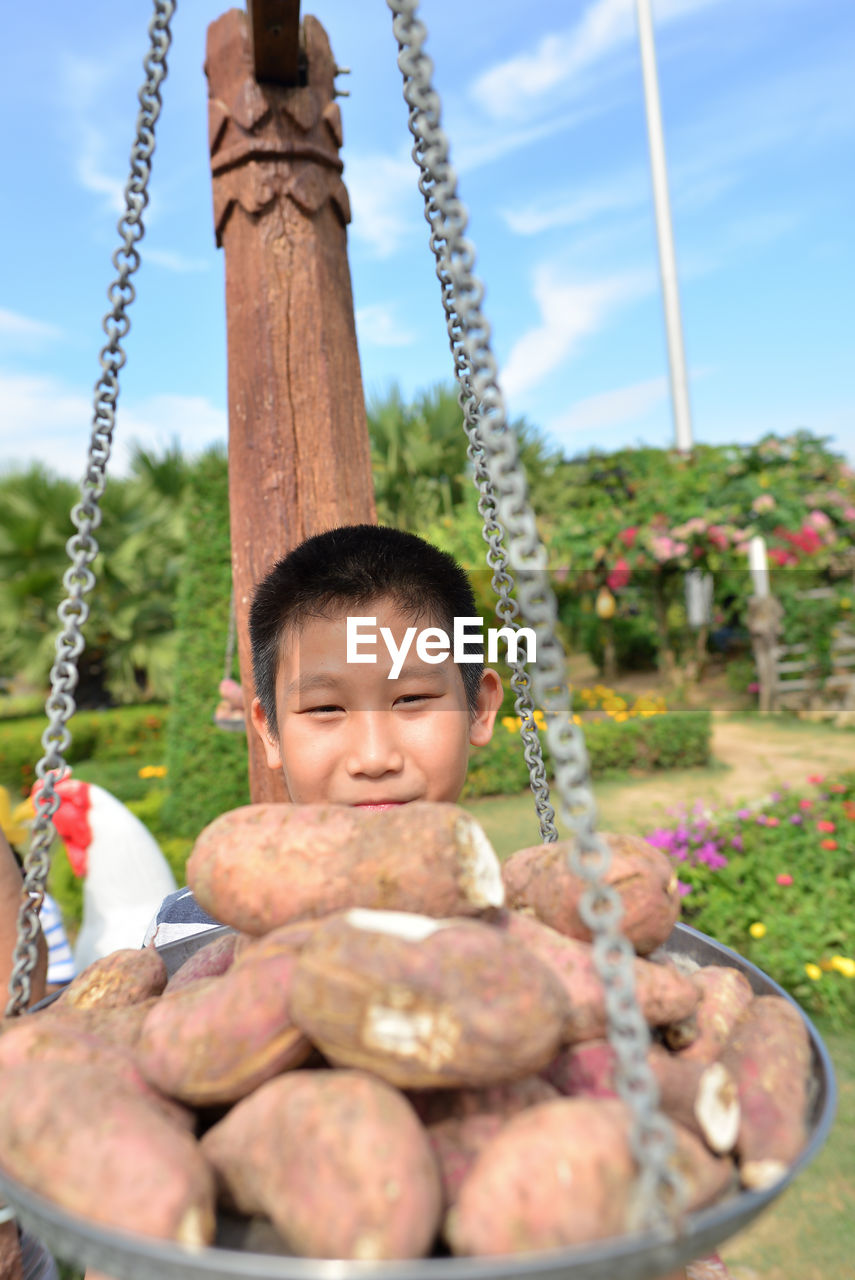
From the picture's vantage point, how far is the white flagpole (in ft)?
45.7

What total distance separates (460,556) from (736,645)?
5065 millimetres

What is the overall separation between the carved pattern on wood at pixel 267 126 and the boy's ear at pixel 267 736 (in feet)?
4.01

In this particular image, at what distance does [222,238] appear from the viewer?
2166 mm

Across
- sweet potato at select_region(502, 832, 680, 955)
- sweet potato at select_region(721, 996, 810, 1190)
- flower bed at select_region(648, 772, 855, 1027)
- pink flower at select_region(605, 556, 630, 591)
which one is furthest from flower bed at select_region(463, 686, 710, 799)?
sweet potato at select_region(721, 996, 810, 1190)

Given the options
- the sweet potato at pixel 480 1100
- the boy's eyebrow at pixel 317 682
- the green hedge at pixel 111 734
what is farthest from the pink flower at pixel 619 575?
the sweet potato at pixel 480 1100

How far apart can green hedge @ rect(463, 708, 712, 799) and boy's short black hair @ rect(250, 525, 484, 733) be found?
589 cm

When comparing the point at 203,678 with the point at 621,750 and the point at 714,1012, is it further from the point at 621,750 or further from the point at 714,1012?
the point at 714,1012

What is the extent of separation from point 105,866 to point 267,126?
2.35 meters

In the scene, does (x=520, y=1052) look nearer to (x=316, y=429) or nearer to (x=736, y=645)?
(x=316, y=429)

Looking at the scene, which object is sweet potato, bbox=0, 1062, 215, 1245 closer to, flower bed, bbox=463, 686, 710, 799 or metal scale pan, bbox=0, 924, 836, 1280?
metal scale pan, bbox=0, 924, 836, 1280

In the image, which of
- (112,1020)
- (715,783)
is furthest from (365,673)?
(715,783)

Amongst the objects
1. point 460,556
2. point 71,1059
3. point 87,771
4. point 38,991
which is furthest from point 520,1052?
point 460,556

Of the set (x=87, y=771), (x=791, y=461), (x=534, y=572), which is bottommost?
(x=87, y=771)

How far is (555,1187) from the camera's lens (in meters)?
0.65
